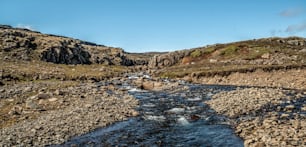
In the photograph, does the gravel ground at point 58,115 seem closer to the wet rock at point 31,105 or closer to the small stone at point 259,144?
the wet rock at point 31,105

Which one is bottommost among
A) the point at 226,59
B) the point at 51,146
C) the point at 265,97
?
the point at 51,146

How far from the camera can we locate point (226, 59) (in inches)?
2938

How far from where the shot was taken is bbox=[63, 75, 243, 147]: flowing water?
2292cm

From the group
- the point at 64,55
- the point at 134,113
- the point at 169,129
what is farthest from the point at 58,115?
the point at 64,55

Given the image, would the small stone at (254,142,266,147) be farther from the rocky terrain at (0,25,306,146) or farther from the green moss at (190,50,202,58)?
the green moss at (190,50,202,58)

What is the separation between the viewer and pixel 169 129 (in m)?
26.7

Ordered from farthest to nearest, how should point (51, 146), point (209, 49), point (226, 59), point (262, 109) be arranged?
point (209, 49) < point (226, 59) < point (262, 109) < point (51, 146)

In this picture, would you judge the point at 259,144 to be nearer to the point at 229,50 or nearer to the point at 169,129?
the point at 169,129

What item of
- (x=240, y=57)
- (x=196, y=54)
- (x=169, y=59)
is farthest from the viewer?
(x=169, y=59)

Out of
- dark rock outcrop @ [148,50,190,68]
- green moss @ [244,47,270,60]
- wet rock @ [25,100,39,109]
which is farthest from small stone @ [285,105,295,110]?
dark rock outcrop @ [148,50,190,68]

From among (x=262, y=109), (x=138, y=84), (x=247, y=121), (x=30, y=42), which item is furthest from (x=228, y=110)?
(x=30, y=42)

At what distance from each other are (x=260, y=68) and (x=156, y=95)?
59.3ft

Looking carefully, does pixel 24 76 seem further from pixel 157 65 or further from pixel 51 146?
pixel 157 65

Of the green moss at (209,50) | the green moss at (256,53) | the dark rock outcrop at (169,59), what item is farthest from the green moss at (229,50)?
the dark rock outcrop at (169,59)
